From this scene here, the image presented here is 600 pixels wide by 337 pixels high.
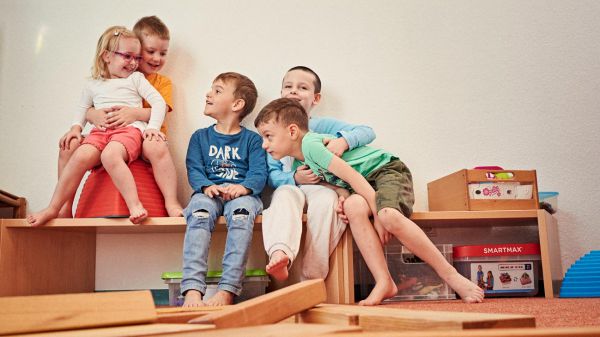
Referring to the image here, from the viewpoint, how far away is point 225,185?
197 cm

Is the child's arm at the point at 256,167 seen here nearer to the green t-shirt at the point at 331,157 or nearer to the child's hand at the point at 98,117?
the green t-shirt at the point at 331,157

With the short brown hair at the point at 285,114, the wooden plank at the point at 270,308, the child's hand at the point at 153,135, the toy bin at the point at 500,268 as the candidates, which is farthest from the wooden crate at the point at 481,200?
the wooden plank at the point at 270,308

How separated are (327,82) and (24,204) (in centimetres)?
123

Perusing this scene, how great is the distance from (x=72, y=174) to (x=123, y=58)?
479 millimetres

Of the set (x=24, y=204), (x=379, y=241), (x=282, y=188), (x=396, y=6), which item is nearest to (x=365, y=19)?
(x=396, y=6)

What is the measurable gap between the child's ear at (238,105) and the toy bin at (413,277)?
28.8 inches

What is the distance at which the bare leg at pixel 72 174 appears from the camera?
1853 millimetres

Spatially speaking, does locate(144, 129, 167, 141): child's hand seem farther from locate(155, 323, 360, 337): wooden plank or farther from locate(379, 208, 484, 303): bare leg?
locate(155, 323, 360, 337): wooden plank

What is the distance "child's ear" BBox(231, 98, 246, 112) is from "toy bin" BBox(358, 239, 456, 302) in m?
0.73

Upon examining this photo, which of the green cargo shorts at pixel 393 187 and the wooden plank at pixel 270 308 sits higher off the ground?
the green cargo shorts at pixel 393 187

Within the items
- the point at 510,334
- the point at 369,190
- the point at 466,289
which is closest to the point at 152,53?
the point at 369,190

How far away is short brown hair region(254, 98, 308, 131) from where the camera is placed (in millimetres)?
1917

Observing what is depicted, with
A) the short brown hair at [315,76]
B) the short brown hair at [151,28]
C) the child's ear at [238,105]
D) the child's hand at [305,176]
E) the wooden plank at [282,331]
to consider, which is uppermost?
the short brown hair at [151,28]

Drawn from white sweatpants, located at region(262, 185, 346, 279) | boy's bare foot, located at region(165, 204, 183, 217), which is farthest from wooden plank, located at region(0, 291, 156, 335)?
boy's bare foot, located at region(165, 204, 183, 217)
